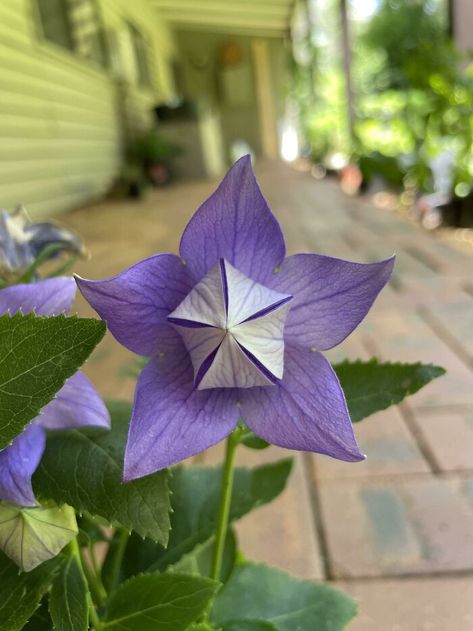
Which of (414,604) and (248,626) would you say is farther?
(414,604)

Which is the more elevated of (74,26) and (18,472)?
(74,26)

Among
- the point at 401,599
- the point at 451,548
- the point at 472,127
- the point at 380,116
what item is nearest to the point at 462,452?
the point at 451,548

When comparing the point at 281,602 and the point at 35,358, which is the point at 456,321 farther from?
the point at 35,358

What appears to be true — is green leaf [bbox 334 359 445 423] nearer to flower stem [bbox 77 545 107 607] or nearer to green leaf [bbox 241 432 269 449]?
green leaf [bbox 241 432 269 449]

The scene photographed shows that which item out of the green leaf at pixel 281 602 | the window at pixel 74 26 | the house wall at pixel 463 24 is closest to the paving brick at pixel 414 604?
the green leaf at pixel 281 602

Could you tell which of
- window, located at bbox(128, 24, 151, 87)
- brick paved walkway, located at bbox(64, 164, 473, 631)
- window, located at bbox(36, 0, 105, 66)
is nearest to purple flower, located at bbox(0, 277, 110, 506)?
brick paved walkway, located at bbox(64, 164, 473, 631)

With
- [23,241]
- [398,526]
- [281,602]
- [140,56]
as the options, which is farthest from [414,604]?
[140,56]
